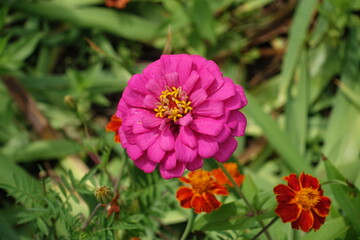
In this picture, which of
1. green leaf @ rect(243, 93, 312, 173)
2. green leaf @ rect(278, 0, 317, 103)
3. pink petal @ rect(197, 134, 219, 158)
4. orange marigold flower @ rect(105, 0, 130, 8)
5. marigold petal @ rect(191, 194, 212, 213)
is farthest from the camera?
orange marigold flower @ rect(105, 0, 130, 8)

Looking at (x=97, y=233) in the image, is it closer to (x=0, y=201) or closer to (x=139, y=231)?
(x=139, y=231)

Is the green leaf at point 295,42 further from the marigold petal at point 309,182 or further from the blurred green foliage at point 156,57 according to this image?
the marigold petal at point 309,182

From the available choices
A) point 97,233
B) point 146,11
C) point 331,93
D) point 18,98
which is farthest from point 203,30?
point 97,233

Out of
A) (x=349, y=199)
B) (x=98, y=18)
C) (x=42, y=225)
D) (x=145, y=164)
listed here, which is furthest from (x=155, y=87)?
(x=98, y=18)

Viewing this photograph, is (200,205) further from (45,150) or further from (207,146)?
(45,150)

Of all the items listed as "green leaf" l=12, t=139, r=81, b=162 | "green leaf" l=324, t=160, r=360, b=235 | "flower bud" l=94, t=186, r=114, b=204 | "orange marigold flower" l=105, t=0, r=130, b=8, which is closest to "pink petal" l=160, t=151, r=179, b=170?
"flower bud" l=94, t=186, r=114, b=204

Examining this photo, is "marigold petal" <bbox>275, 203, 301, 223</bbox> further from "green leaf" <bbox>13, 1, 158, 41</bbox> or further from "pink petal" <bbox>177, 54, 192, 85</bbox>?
"green leaf" <bbox>13, 1, 158, 41</bbox>
